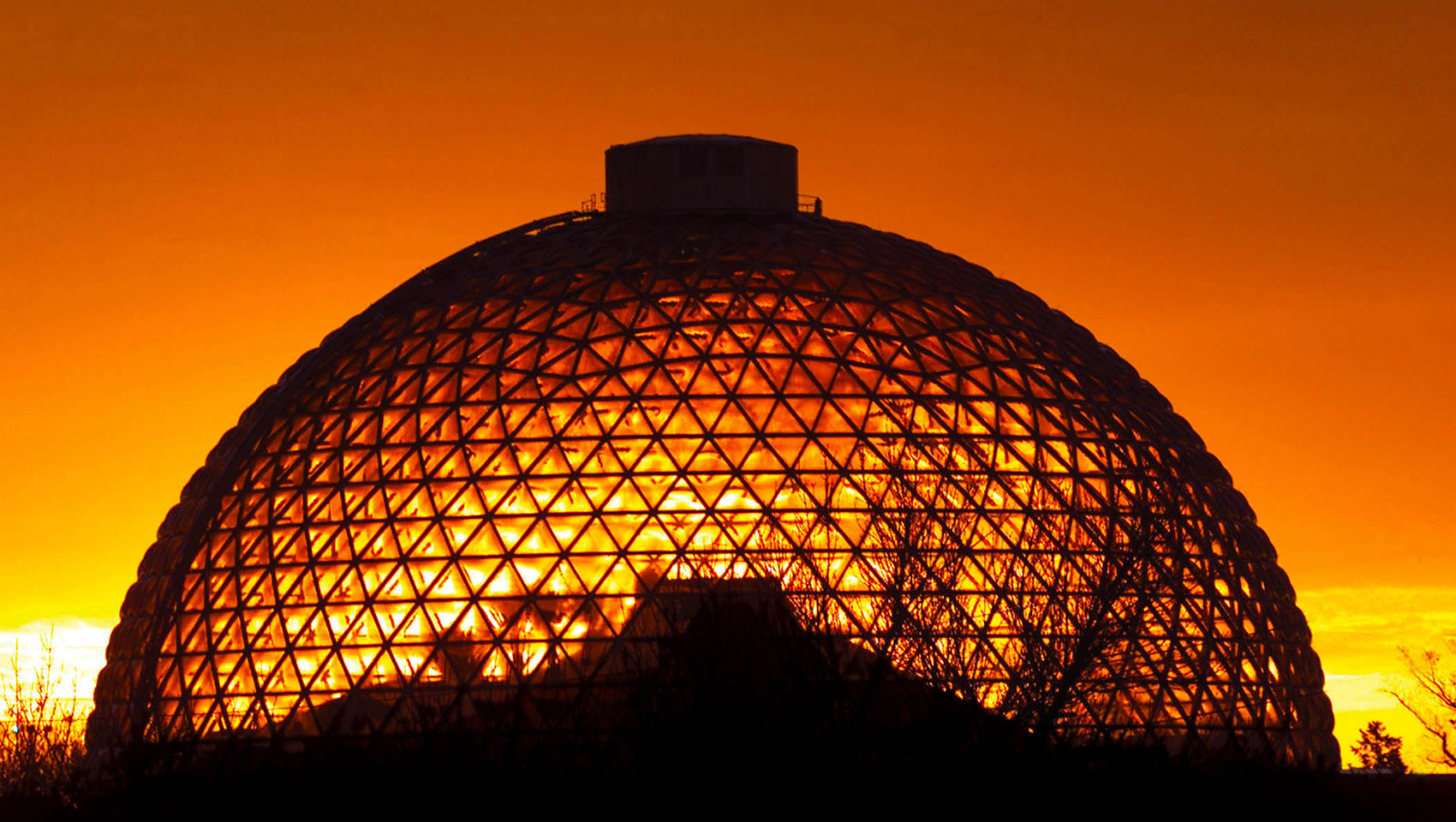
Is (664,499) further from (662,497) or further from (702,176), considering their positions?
(702,176)

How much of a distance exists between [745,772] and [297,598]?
2083cm

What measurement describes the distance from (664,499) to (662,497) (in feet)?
0.29

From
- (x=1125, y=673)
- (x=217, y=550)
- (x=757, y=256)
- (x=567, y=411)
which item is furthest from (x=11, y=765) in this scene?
(x=1125, y=673)

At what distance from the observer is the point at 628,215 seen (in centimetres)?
6569

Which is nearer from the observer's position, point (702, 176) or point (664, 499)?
point (664, 499)

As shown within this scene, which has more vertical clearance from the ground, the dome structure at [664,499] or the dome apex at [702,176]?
the dome apex at [702,176]

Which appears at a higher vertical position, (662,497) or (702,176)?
(702,176)

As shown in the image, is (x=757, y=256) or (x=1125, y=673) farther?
(x=757, y=256)

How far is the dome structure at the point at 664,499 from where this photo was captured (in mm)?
56875

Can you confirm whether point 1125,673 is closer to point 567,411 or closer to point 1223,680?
point 1223,680

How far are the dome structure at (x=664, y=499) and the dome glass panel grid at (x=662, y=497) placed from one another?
3.2 inches

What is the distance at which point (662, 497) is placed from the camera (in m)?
58.7

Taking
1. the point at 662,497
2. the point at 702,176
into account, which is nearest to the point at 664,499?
the point at 662,497

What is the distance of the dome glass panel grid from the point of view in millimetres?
57094
